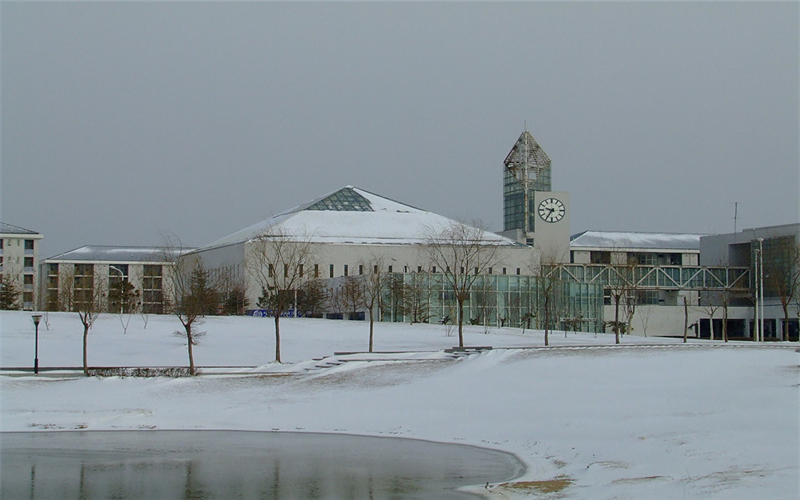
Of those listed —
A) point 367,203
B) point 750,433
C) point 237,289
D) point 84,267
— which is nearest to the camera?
point 750,433

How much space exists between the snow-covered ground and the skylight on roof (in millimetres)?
65275

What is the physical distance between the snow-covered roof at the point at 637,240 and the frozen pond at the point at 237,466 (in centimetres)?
12511

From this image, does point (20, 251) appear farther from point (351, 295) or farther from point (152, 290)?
point (351, 295)

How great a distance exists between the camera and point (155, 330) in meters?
55.5

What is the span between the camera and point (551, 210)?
4210 inches

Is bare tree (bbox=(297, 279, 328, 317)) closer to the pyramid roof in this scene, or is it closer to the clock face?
the clock face

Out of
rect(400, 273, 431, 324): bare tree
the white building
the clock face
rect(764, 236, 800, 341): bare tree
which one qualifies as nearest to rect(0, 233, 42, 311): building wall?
the white building

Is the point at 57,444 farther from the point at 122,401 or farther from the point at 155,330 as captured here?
the point at 155,330

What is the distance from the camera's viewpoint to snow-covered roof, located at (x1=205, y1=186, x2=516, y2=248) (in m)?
99.5

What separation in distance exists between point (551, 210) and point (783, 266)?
2796 centimetres

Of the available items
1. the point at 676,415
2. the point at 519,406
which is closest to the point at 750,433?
the point at 676,415

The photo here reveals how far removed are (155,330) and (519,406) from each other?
1358 inches

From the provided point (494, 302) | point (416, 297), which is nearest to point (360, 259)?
point (494, 302)

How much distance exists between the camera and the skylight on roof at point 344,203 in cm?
11162
